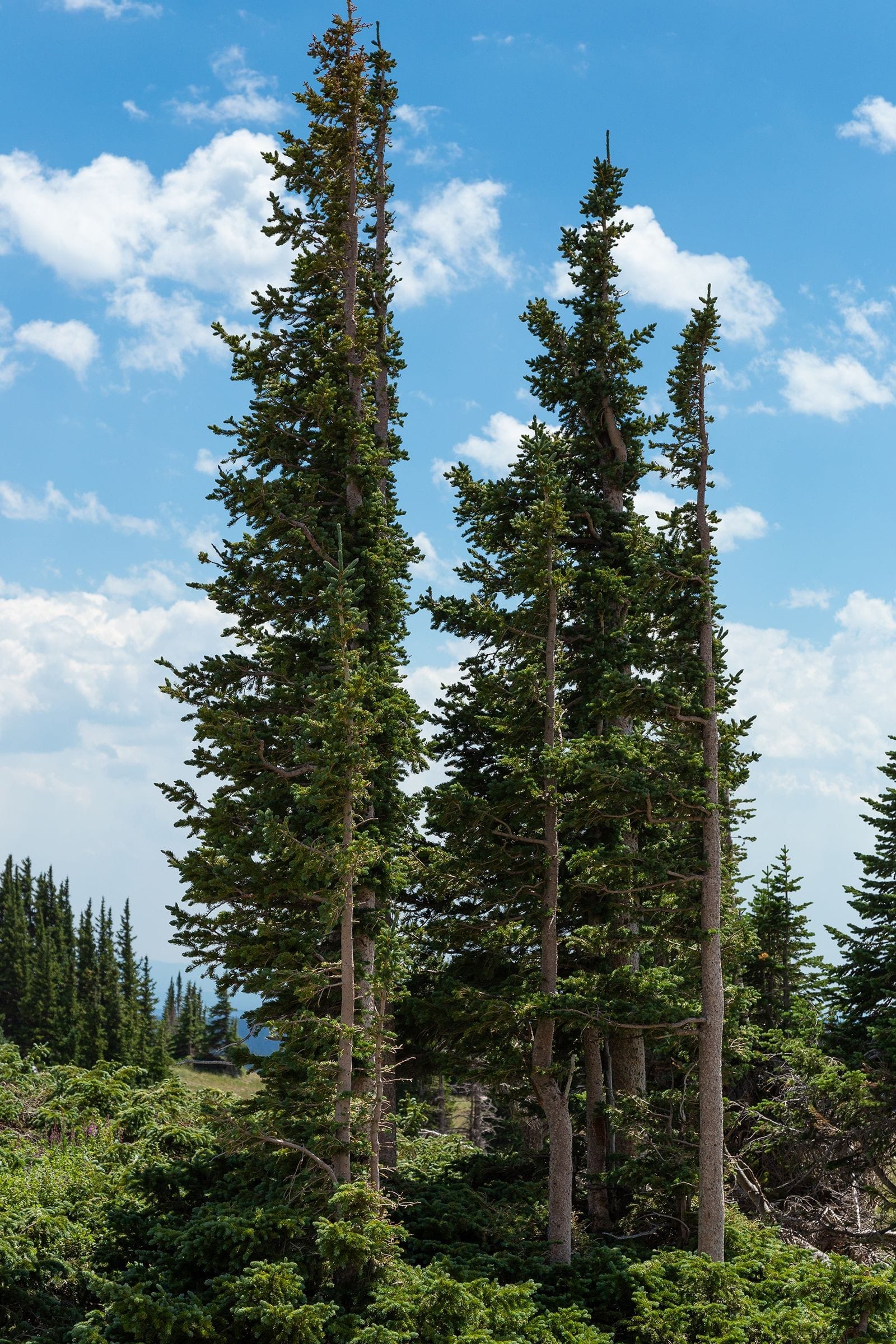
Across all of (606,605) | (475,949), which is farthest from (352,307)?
(475,949)

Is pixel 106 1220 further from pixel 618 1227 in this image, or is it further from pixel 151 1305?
pixel 618 1227

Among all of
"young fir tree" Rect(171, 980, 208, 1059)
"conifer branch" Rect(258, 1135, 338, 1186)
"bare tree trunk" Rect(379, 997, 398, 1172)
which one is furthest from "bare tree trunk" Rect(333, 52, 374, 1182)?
"young fir tree" Rect(171, 980, 208, 1059)

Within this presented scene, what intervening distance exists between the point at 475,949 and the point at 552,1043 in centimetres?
261

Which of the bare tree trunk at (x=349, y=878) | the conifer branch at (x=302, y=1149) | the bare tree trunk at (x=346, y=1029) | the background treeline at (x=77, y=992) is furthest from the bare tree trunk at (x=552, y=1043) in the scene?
the background treeline at (x=77, y=992)

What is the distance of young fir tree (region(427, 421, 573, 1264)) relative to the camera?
793 inches

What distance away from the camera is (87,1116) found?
2445cm

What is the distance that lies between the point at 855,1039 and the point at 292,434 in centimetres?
1626

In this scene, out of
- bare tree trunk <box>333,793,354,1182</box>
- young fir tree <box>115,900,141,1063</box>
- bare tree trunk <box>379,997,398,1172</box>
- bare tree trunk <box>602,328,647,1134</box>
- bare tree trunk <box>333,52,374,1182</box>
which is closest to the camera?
bare tree trunk <box>333,793,354,1182</box>

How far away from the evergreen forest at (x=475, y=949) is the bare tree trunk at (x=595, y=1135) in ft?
0.31

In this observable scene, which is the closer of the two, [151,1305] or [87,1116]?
[151,1305]

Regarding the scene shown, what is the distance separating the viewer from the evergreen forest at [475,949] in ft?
50.0

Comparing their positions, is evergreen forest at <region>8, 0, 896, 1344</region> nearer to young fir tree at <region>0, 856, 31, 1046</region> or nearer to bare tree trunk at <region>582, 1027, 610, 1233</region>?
bare tree trunk at <region>582, 1027, 610, 1233</region>

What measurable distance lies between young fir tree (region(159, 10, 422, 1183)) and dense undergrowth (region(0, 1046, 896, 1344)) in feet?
4.19

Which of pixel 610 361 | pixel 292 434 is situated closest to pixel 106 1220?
pixel 292 434
